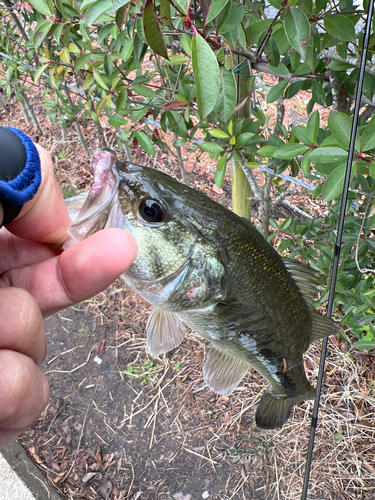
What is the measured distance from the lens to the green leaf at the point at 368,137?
1.13 metres

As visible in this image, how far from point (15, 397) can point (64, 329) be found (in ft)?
8.21

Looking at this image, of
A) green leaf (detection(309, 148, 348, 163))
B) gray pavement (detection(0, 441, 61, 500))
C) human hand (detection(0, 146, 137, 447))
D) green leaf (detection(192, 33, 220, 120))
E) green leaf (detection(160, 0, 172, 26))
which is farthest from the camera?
gray pavement (detection(0, 441, 61, 500))

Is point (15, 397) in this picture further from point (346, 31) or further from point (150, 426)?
point (150, 426)

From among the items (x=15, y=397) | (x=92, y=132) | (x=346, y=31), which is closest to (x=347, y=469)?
(x=15, y=397)

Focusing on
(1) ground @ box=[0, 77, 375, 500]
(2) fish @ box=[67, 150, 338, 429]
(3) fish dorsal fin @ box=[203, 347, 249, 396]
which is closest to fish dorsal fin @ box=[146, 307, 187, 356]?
(2) fish @ box=[67, 150, 338, 429]

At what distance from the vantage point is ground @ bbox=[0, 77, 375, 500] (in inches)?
97.0

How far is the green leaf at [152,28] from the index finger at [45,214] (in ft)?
1.72

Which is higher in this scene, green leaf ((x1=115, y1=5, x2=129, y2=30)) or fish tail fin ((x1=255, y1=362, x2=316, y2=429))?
green leaf ((x1=115, y1=5, x2=129, y2=30))

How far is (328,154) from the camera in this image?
1.20 meters

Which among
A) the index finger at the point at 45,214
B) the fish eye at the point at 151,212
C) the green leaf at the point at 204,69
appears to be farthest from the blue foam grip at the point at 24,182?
the green leaf at the point at 204,69

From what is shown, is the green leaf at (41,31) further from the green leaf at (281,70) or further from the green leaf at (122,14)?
the green leaf at (281,70)

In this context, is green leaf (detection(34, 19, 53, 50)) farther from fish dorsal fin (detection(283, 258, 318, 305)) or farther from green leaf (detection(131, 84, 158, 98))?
fish dorsal fin (detection(283, 258, 318, 305))

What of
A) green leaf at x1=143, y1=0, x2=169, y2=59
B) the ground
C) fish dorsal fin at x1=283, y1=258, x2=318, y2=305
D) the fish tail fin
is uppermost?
green leaf at x1=143, y1=0, x2=169, y2=59

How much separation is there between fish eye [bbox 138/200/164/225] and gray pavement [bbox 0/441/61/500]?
7.33 ft
